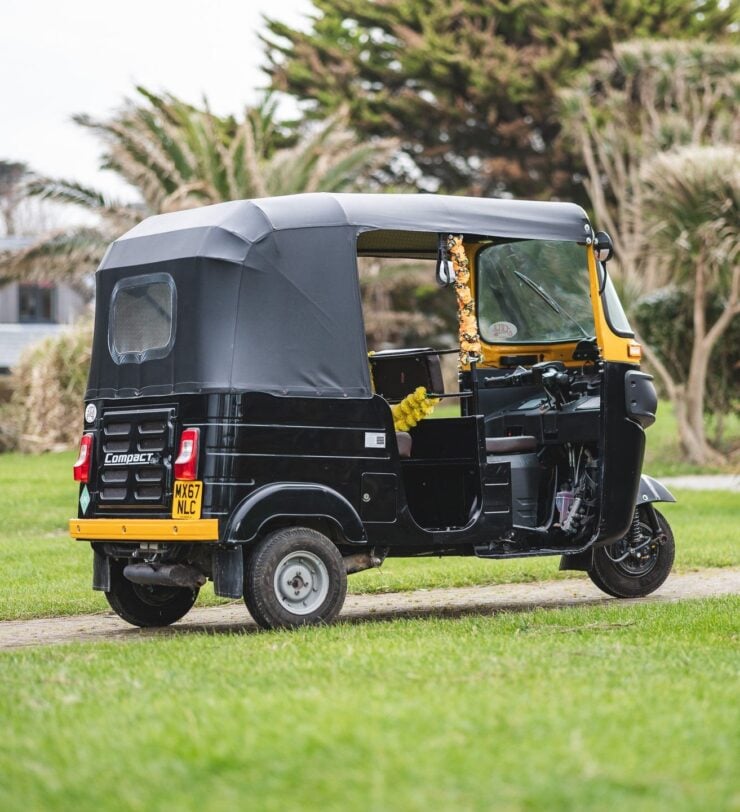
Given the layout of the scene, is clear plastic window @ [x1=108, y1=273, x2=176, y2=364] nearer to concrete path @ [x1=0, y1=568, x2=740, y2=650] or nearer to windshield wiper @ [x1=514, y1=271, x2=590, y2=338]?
concrete path @ [x1=0, y1=568, x2=740, y2=650]

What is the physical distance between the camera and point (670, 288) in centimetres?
2533

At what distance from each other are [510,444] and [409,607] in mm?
1287

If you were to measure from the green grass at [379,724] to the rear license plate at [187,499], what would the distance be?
0.80 m

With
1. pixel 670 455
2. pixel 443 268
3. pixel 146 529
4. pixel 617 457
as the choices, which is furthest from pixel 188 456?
pixel 670 455

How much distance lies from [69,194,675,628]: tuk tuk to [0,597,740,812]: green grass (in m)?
0.90

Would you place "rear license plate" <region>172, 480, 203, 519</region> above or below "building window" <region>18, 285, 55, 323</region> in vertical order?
below

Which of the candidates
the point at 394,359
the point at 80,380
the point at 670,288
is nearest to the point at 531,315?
the point at 394,359

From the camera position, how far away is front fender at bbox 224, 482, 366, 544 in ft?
28.6

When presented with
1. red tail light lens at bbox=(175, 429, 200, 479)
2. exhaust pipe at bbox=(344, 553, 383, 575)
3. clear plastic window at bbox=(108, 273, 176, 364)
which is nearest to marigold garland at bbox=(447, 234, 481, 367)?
exhaust pipe at bbox=(344, 553, 383, 575)

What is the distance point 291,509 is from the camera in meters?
8.90

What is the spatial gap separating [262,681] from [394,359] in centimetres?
440

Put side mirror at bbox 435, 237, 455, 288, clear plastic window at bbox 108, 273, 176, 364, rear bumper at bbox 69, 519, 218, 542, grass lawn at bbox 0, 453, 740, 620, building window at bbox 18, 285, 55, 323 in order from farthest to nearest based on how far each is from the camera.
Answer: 1. building window at bbox 18, 285, 55, 323
2. grass lawn at bbox 0, 453, 740, 620
3. side mirror at bbox 435, 237, 455, 288
4. clear plastic window at bbox 108, 273, 176, 364
5. rear bumper at bbox 69, 519, 218, 542

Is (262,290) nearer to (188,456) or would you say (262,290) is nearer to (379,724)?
(188,456)

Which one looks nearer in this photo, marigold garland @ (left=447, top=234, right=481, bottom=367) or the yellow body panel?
→ marigold garland @ (left=447, top=234, right=481, bottom=367)
